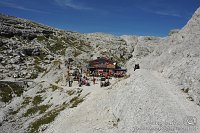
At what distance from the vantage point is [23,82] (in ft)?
375

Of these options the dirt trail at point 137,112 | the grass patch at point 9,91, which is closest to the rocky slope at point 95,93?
the grass patch at point 9,91

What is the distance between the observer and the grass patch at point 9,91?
3950 inches

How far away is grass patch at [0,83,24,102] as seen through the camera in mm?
100338

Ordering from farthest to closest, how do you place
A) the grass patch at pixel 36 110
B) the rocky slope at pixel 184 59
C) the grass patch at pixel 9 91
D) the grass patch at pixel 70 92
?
the grass patch at pixel 9 91, the grass patch at pixel 70 92, the grass patch at pixel 36 110, the rocky slope at pixel 184 59

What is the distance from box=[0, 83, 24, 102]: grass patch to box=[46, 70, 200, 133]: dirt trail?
44227 mm

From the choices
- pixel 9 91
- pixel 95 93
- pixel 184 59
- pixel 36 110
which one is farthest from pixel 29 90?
pixel 184 59

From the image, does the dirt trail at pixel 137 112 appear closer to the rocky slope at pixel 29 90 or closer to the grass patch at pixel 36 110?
the rocky slope at pixel 29 90

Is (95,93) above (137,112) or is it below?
above

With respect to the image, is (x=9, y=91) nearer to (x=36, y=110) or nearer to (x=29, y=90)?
(x=29, y=90)

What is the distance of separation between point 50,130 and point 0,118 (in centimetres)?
3006

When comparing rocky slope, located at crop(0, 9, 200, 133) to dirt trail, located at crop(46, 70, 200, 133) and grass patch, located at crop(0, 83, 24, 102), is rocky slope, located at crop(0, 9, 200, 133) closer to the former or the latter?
grass patch, located at crop(0, 83, 24, 102)

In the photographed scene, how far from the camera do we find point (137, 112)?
45.5 m

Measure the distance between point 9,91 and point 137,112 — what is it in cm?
7476

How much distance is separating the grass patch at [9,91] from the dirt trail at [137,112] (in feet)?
145
